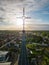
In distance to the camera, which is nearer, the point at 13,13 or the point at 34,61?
the point at 34,61

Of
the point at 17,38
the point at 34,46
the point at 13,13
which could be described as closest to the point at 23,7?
the point at 13,13

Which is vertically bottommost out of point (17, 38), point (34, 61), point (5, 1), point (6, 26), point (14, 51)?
point (34, 61)

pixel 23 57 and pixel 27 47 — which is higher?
pixel 27 47

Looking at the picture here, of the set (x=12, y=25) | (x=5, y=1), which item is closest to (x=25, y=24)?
(x=12, y=25)

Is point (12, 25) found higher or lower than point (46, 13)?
lower

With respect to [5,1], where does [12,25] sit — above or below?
below

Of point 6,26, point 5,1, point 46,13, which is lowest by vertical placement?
point 6,26

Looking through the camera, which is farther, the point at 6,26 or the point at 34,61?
the point at 6,26

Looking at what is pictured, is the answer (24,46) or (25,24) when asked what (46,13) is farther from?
(24,46)

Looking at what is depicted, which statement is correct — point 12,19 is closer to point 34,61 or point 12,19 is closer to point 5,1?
point 5,1

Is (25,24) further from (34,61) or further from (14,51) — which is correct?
(34,61)
